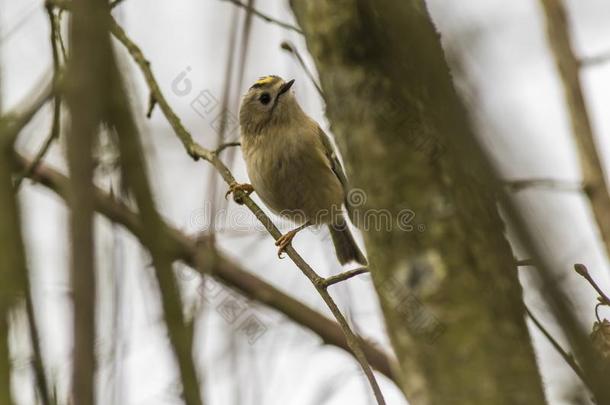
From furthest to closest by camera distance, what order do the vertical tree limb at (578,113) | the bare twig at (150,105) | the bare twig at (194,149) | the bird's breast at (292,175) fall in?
the bird's breast at (292,175)
the bare twig at (150,105)
the bare twig at (194,149)
the vertical tree limb at (578,113)

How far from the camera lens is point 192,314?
1629 millimetres

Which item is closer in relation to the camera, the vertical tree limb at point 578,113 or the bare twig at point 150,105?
the vertical tree limb at point 578,113

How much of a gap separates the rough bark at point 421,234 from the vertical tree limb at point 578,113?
279mm

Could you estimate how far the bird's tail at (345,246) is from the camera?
6.62 meters

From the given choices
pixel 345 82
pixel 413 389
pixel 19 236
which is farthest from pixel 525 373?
pixel 19 236

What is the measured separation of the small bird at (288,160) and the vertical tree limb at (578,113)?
3777 millimetres

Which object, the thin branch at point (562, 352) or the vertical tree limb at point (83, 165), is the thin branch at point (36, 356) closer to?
the vertical tree limb at point (83, 165)

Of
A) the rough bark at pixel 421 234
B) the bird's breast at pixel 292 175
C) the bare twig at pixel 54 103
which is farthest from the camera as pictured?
the bird's breast at pixel 292 175

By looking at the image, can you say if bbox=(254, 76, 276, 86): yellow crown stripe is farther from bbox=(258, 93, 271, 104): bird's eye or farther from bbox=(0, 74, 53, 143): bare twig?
bbox=(0, 74, 53, 143): bare twig

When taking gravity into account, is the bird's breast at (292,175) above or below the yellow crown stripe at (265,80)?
below

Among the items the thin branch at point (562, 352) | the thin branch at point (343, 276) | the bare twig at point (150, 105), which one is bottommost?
the thin branch at point (562, 352)

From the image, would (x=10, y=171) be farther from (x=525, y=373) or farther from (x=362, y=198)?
(x=525, y=373)

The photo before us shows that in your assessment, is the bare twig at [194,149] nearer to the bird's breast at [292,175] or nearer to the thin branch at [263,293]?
the thin branch at [263,293]

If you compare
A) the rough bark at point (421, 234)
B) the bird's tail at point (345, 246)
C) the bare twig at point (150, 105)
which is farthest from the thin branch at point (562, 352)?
the bird's tail at point (345, 246)
